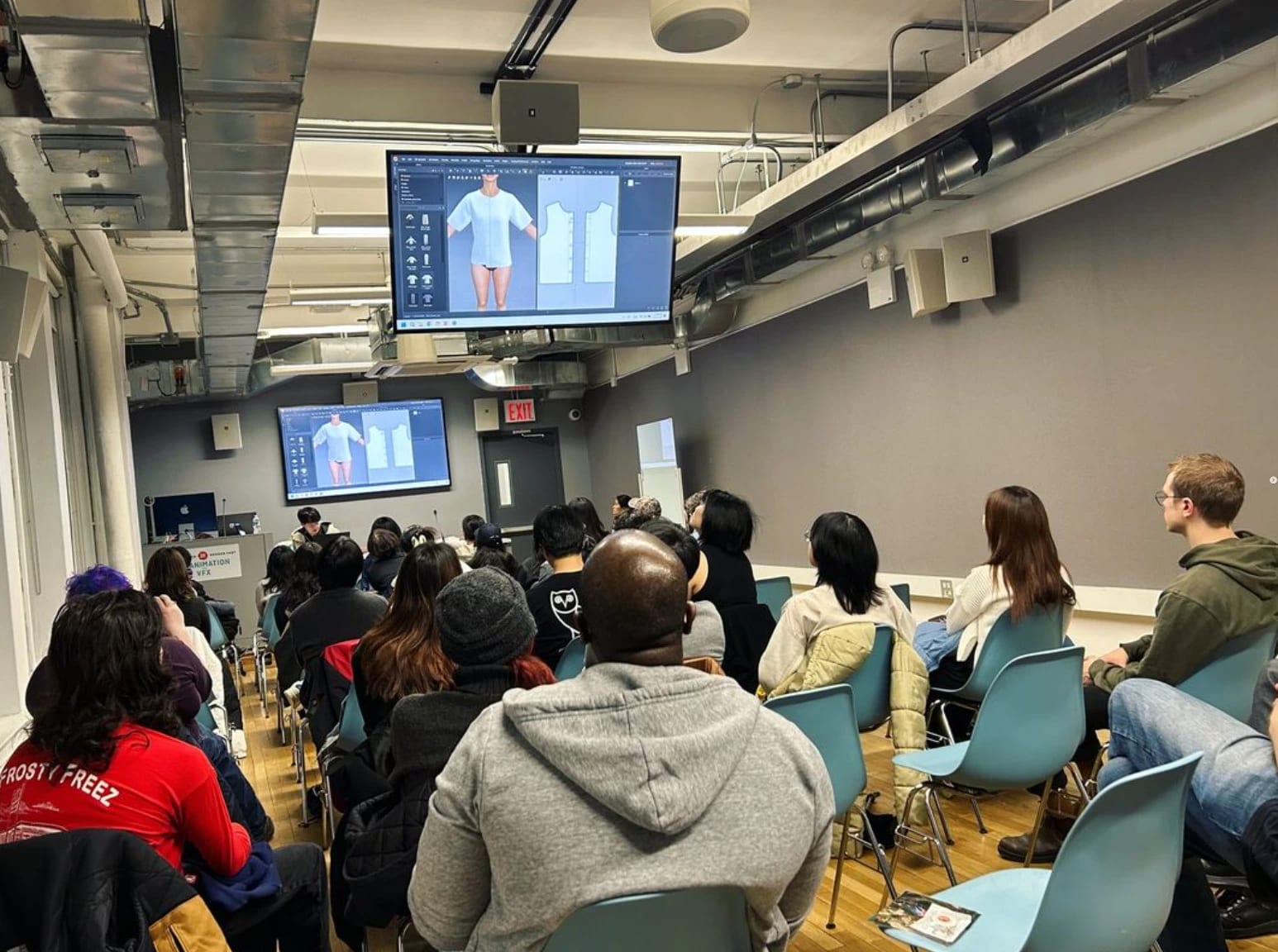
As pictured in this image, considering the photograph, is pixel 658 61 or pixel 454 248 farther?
pixel 658 61

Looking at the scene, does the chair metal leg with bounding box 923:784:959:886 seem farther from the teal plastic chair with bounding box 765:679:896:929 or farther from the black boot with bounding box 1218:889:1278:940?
the black boot with bounding box 1218:889:1278:940

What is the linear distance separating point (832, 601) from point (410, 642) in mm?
1473

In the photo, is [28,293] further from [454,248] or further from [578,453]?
[578,453]

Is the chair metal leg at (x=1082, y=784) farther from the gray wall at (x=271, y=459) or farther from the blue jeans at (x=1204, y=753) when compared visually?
the gray wall at (x=271, y=459)

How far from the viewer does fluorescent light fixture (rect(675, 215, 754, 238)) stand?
6195mm

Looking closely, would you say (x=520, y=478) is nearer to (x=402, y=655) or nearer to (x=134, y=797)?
(x=402, y=655)

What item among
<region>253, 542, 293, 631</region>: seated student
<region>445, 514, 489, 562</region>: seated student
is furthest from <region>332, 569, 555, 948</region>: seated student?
<region>445, 514, 489, 562</region>: seated student

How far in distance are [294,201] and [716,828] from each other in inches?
270

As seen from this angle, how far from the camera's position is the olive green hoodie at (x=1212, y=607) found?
→ 10.1ft

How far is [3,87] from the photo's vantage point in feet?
11.8

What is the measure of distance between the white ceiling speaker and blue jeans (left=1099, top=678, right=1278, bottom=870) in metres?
2.92

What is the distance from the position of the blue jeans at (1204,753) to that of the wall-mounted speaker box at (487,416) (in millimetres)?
11945

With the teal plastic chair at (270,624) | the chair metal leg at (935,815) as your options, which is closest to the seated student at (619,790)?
the chair metal leg at (935,815)

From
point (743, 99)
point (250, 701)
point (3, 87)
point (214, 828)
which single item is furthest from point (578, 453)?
point (214, 828)
